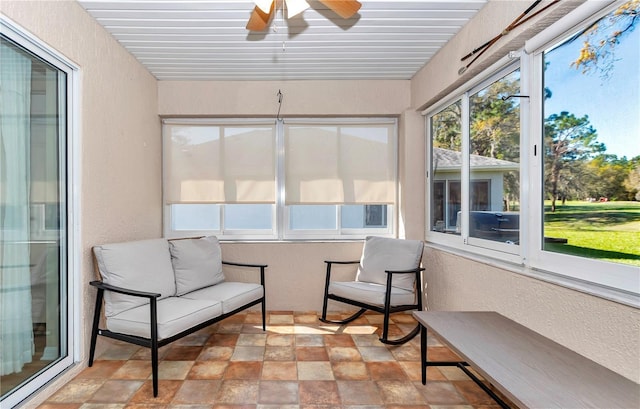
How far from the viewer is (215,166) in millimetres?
3766

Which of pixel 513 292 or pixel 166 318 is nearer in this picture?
pixel 513 292

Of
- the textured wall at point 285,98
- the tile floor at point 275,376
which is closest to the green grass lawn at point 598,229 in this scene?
the tile floor at point 275,376

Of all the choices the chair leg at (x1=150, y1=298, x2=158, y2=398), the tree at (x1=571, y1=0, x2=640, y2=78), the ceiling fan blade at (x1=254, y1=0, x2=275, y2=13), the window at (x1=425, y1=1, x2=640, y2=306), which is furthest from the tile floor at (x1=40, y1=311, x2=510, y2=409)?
the ceiling fan blade at (x1=254, y1=0, x2=275, y2=13)

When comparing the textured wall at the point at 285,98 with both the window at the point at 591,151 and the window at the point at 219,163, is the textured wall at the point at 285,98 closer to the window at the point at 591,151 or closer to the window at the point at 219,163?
the window at the point at 219,163

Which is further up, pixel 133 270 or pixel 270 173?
pixel 270 173

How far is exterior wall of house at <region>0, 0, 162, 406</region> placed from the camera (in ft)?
7.09

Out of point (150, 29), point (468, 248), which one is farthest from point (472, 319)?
point (150, 29)

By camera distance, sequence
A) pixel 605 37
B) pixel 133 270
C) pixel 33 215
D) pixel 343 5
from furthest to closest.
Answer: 1. pixel 133 270
2. pixel 33 215
3. pixel 343 5
4. pixel 605 37

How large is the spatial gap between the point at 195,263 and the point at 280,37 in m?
2.10

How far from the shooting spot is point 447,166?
3260 mm

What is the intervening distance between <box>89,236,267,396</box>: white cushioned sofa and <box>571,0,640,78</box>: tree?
277 centimetres

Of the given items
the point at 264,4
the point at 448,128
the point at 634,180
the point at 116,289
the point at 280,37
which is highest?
the point at 280,37

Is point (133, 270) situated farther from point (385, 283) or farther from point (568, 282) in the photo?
point (568, 282)

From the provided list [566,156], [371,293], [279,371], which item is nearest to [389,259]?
[371,293]
